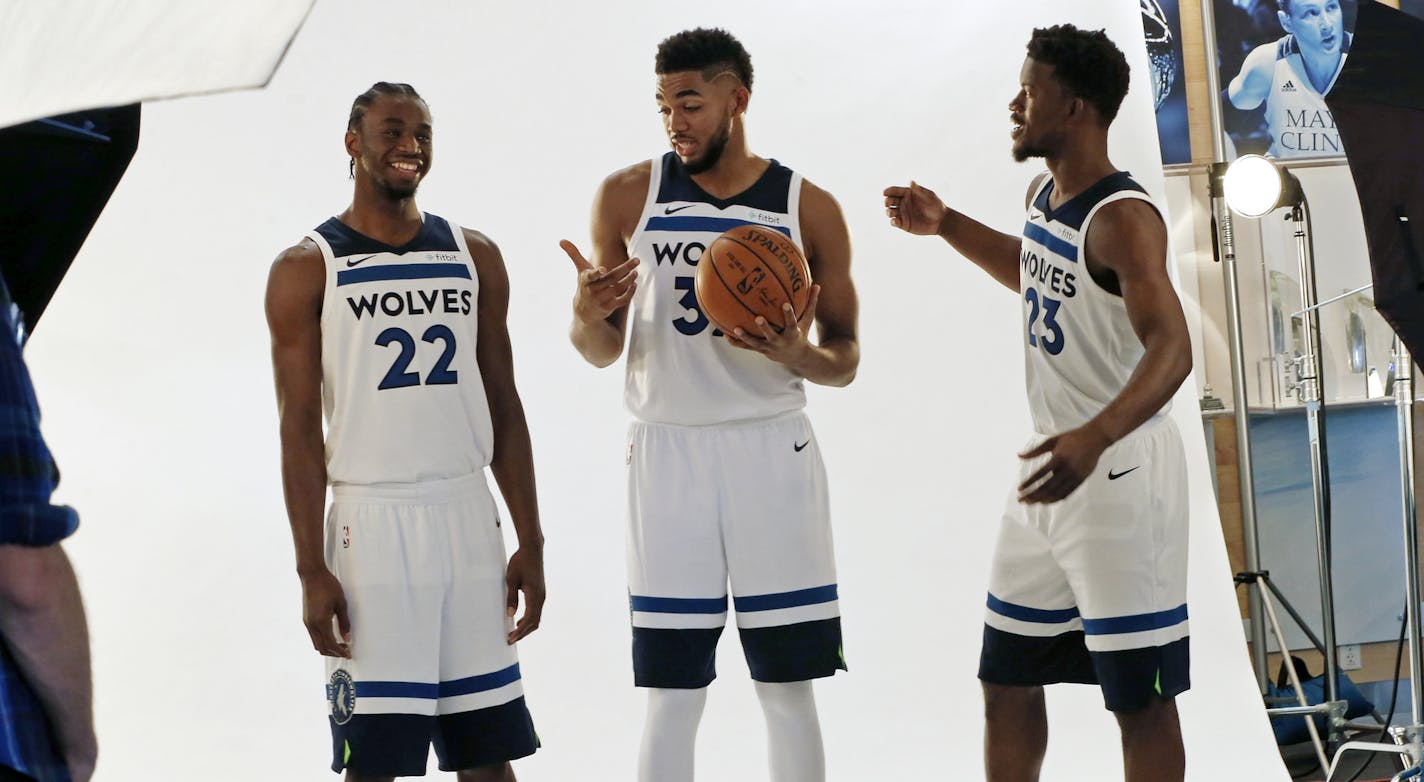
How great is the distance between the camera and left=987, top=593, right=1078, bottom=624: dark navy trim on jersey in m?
3.24

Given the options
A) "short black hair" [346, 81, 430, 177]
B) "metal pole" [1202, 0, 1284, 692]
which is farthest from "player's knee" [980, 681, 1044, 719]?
"short black hair" [346, 81, 430, 177]

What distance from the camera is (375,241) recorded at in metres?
2.95

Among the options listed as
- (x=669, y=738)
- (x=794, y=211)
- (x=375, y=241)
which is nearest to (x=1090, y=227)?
(x=794, y=211)

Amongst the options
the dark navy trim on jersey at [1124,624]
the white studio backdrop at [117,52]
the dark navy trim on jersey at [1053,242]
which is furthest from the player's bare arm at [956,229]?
the white studio backdrop at [117,52]

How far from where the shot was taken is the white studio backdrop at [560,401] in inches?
165

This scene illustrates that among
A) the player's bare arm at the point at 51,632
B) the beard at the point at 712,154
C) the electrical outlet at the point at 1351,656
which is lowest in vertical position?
the electrical outlet at the point at 1351,656

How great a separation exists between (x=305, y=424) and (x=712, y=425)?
0.88 metres

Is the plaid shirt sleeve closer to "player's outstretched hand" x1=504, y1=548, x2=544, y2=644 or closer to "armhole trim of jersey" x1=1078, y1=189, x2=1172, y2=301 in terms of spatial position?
"player's outstretched hand" x1=504, y1=548, x2=544, y2=644

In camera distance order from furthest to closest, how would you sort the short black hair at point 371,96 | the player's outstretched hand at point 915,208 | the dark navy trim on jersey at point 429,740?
the player's outstretched hand at point 915,208 → the short black hair at point 371,96 → the dark navy trim on jersey at point 429,740

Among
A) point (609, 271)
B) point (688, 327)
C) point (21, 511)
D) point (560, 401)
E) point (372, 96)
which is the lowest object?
point (21, 511)

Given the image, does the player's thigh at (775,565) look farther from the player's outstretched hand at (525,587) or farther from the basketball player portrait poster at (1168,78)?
the basketball player portrait poster at (1168,78)

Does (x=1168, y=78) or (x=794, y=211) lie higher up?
(x=1168, y=78)

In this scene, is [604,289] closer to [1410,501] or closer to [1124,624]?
[1124,624]

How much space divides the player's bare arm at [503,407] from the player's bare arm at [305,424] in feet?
1.11
